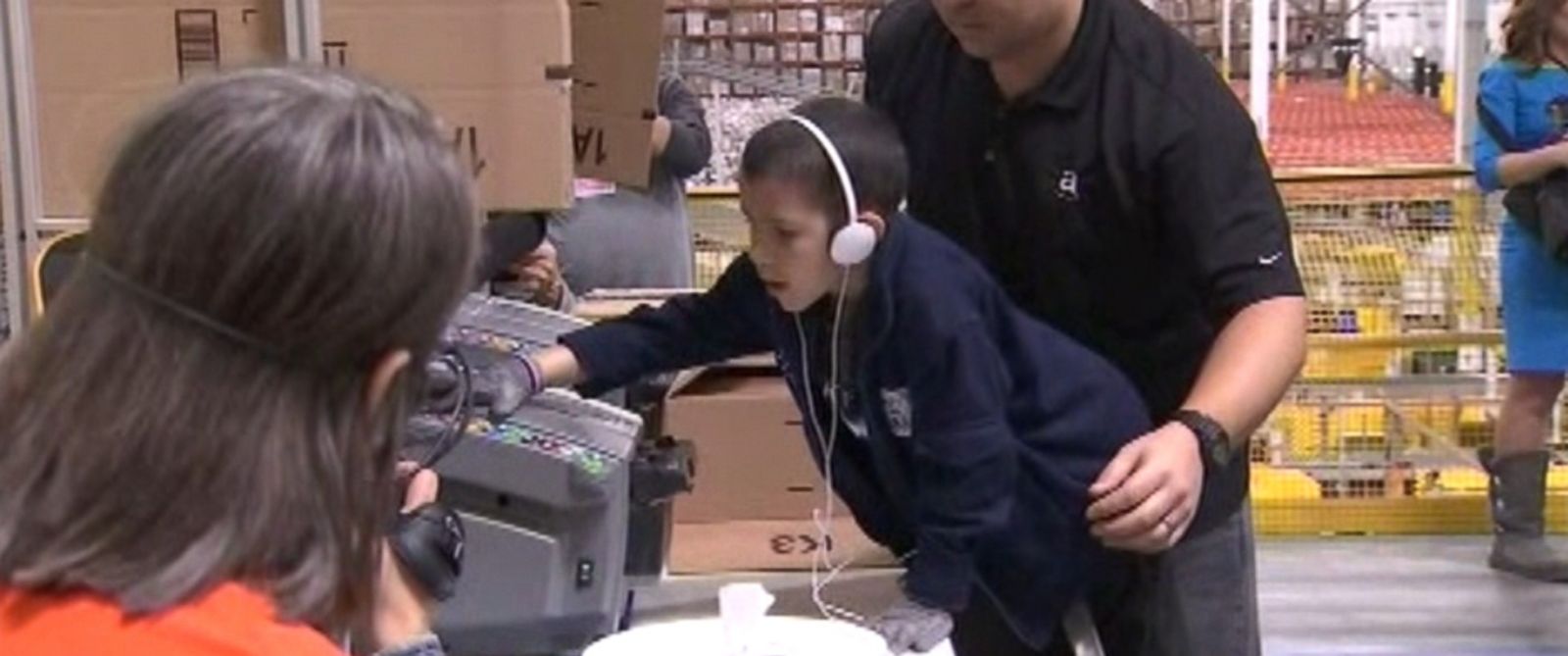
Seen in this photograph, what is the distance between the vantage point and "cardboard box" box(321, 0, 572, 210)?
200 cm

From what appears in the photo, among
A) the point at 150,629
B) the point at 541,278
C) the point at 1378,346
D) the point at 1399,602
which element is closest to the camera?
the point at 150,629

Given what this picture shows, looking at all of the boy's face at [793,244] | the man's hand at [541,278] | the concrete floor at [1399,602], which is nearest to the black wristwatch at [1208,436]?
the boy's face at [793,244]

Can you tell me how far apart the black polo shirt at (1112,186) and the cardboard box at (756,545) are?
43 cm

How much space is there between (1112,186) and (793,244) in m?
0.30

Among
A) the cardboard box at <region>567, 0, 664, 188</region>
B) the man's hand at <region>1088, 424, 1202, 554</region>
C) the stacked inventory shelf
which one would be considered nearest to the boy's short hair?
the man's hand at <region>1088, 424, 1202, 554</region>

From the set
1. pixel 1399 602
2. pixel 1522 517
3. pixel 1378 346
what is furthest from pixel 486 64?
pixel 1378 346

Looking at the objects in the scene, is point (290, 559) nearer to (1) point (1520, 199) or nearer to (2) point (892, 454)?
(2) point (892, 454)

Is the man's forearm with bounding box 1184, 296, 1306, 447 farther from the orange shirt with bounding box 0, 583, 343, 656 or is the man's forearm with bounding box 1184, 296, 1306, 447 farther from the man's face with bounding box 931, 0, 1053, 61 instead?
the orange shirt with bounding box 0, 583, 343, 656

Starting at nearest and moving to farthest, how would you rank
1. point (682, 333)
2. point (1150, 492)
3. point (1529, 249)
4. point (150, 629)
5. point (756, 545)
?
1. point (150, 629)
2. point (1150, 492)
3. point (682, 333)
4. point (756, 545)
5. point (1529, 249)

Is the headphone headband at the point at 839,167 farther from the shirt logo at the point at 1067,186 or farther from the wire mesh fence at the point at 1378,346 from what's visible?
the wire mesh fence at the point at 1378,346

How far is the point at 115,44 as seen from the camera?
79.8 inches

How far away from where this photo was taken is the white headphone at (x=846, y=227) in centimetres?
179

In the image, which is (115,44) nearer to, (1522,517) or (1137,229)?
(1137,229)

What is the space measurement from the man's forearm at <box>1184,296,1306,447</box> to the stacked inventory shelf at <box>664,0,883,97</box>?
4.89 m
